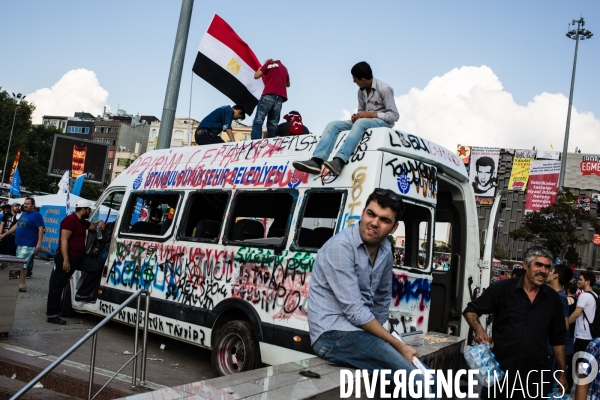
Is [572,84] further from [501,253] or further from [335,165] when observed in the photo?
[501,253]

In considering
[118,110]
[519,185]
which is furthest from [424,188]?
[118,110]

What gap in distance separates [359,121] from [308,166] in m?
0.73

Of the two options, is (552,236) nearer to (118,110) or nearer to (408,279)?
(408,279)

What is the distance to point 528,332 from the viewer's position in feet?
14.6

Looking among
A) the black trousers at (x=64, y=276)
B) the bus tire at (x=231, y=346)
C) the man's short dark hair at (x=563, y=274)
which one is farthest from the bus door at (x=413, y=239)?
the black trousers at (x=64, y=276)

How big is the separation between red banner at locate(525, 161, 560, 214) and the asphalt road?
25327 millimetres

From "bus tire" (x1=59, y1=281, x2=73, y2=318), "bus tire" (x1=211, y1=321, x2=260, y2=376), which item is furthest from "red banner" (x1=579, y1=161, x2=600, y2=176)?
"bus tire" (x1=211, y1=321, x2=260, y2=376)

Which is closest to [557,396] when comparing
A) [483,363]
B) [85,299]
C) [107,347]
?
[483,363]

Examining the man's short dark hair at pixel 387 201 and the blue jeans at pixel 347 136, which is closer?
the man's short dark hair at pixel 387 201

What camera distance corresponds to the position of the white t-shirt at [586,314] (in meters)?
7.71

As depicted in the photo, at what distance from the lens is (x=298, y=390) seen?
117 inches

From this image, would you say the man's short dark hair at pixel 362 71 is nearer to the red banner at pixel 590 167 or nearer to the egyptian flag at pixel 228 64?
the egyptian flag at pixel 228 64

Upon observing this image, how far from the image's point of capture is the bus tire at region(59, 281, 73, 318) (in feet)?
30.3

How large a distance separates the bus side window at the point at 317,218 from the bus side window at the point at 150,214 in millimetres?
2273
